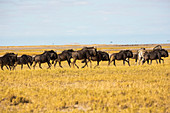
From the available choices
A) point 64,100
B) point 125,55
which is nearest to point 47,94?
point 64,100

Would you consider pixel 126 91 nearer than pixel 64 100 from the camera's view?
No

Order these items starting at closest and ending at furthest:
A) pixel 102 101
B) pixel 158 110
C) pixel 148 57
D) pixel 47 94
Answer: pixel 158 110 → pixel 102 101 → pixel 47 94 → pixel 148 57

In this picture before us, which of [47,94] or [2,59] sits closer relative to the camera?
[47,94]

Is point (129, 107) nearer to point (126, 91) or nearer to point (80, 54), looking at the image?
point (126, 91)

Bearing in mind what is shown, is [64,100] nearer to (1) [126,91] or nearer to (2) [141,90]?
(1) [126,91]

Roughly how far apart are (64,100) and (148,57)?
70.1ft

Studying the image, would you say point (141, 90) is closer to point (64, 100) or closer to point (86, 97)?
point (86, 97)

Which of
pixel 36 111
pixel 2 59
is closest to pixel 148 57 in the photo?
pixel 2 59

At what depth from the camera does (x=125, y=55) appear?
29281 mm

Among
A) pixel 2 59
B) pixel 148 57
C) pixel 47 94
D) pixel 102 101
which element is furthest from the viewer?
pixel 148 57

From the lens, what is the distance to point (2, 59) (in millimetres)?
24297

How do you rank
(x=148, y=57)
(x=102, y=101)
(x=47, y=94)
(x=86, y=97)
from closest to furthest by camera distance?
1. (x=102, y=101)
2. (x=86, y=97)
3. (x=47, y=94)
4. (x=148, y=57)

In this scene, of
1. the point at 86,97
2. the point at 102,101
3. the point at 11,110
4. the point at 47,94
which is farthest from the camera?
the point at 47,94

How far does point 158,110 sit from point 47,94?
5157 millimetres
